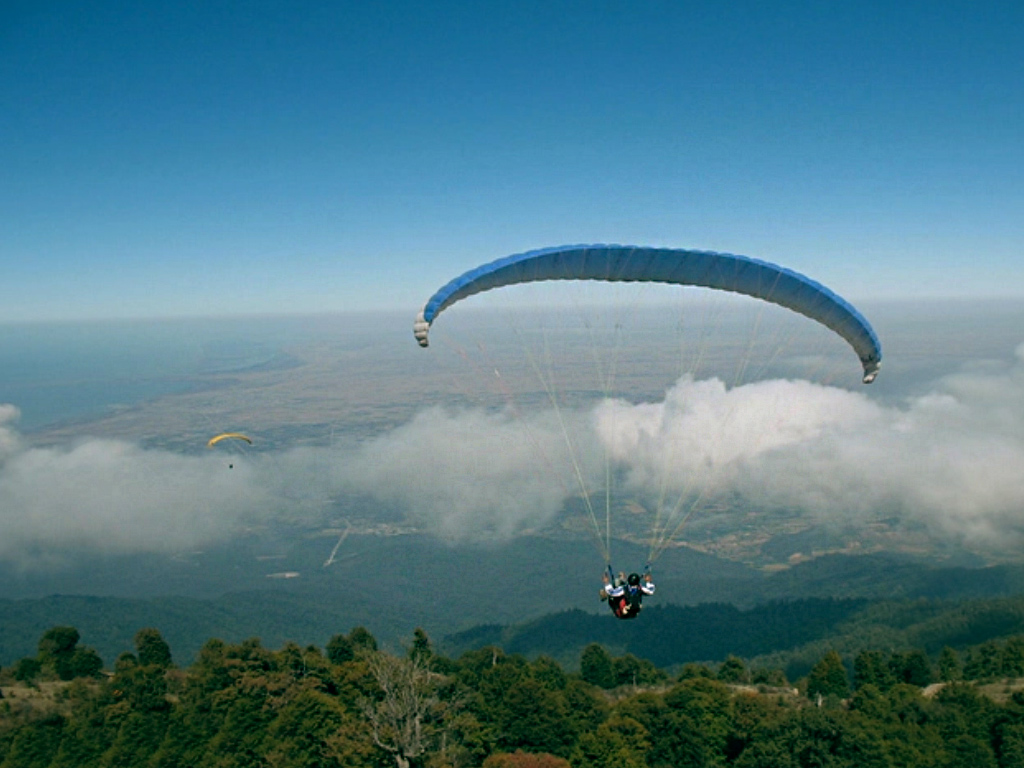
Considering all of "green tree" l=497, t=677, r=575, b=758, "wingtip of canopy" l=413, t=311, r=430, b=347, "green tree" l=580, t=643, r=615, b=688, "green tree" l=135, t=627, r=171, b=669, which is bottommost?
"green tree" l=580, t=643, r=615, b=688

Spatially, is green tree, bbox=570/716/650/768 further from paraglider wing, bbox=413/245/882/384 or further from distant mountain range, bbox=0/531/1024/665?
distant mountain range, bbox=0/531/1024/665

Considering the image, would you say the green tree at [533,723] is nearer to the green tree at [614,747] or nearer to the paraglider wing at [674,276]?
the green tree at [614,747]

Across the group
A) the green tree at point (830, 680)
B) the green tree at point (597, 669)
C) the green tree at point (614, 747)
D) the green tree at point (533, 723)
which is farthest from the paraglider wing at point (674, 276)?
the green tree at point (597, 669)

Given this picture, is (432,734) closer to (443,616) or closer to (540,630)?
(540,630)

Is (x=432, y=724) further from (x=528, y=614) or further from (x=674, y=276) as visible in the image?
(x=528, y=614)

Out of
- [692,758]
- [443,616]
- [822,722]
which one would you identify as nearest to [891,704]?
[822,722]

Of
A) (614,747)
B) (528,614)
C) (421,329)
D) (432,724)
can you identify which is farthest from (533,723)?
(528,614)

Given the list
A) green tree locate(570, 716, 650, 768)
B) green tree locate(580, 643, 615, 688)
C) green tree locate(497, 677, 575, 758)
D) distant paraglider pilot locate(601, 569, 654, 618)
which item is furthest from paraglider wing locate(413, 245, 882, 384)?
green tree locate(580, 643, 615, 688)
